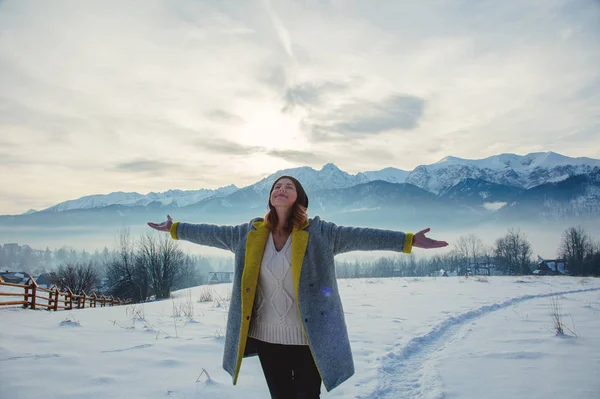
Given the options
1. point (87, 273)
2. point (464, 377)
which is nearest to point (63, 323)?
point (464, 377)

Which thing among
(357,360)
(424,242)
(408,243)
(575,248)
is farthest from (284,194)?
(575,248)

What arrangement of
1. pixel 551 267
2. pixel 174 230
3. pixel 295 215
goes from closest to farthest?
1. pixel 295 215
2. pixel 174 230
3. pixel 551 267

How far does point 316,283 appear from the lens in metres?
2.71

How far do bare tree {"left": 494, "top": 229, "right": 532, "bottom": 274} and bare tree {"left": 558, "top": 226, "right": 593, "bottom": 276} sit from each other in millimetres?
6403

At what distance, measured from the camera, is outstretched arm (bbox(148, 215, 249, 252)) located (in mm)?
3080

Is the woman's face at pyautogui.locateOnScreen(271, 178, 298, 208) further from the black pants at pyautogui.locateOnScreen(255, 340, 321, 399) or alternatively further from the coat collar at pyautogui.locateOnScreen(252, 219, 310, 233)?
the black pants at pyautogui.locateOnScreen(255, 340, 321, 399)

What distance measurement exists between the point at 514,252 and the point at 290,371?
85.7 m

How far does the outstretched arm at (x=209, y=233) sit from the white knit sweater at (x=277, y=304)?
1.19ft

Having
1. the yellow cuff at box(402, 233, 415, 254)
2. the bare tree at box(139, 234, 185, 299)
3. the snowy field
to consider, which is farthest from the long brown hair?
the bare tree at box(139, 234, 185, 299)

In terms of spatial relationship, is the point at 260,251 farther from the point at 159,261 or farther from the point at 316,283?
the point at 159,261

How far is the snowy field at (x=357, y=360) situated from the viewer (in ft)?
13.0

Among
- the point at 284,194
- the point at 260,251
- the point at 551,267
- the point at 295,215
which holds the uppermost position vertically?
the point at 284,194

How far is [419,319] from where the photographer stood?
28.2 ft

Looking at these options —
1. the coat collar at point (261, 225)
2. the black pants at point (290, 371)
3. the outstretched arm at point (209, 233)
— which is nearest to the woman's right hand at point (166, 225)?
the outstretched arm at point (209, 233)
